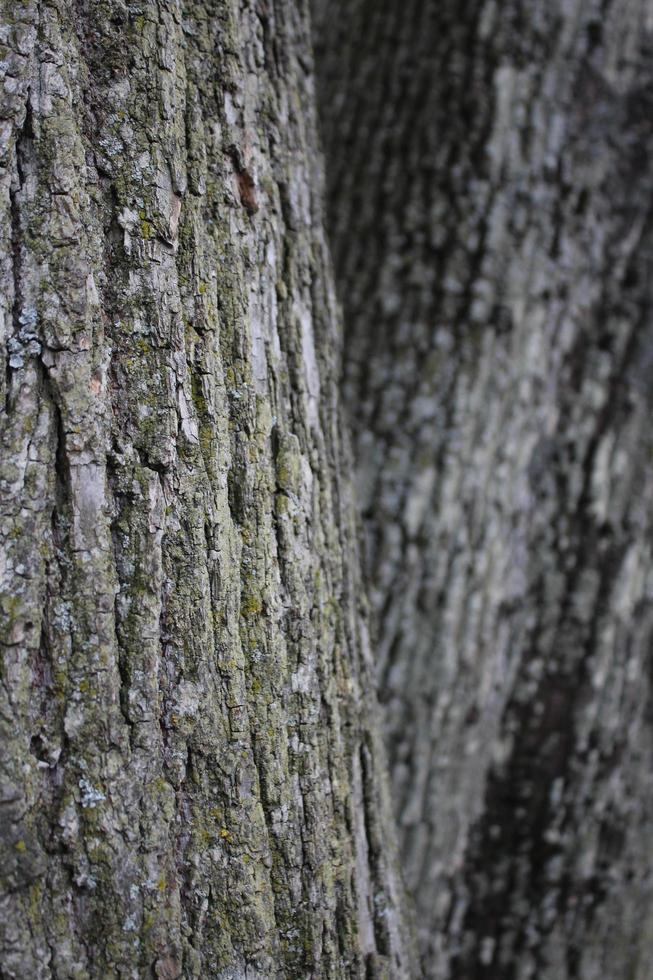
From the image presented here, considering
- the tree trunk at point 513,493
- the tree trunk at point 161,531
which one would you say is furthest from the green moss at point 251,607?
the tree trunk at point 513,493

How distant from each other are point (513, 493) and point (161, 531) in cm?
117

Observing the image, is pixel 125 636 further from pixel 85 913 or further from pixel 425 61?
pixel 425 61

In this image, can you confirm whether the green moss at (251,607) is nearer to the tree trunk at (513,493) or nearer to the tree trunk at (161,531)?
the tree trunk at (161,531)

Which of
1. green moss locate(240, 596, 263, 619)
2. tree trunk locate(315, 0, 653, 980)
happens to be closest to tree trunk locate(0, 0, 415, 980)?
green moss locate(240, 596, 263, 619)

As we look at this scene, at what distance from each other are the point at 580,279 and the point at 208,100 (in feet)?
3.91

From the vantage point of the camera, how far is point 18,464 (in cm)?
90

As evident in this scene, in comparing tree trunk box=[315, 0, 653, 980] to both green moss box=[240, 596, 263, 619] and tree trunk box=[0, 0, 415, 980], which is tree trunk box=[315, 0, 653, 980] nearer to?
tree trunk box=[0, 0, 415, 980]

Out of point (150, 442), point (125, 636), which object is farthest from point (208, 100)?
point (125, 636)

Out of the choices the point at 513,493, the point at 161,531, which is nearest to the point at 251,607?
the point at 161,531

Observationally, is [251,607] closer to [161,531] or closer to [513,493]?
[161,531]

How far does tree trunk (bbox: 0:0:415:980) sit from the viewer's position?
0.91 m

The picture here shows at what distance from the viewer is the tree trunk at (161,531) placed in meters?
0.91

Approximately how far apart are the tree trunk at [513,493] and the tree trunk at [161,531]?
2.68 feet

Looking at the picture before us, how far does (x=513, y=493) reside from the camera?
195 cm
